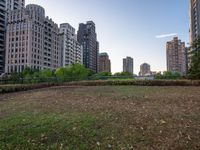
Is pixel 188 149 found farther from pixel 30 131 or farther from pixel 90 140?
pixel 30 131

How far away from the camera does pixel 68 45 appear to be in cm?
12550

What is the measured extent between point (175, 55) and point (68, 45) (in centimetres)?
6978

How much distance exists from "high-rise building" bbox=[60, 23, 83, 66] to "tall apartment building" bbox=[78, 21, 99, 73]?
30.9m

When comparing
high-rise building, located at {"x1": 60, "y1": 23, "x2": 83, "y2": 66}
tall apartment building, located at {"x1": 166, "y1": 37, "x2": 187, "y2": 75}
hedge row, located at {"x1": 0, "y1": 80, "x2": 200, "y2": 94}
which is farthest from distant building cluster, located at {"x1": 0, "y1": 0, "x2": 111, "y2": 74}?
hedge row, located at {"x1": 0, "y1": 80, "x2": 200, "y2": 94}

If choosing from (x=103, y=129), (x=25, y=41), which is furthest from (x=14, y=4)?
(x=103, y=129)

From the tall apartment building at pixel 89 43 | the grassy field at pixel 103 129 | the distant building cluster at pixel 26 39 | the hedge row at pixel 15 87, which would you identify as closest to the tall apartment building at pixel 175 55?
the tall apartment building at pixel 89 43

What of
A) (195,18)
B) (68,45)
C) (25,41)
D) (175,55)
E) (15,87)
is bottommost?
(15,87)

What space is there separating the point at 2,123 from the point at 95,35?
7122 inches

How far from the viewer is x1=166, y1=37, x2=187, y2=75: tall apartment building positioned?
136 meters

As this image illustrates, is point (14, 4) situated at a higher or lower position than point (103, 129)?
higher

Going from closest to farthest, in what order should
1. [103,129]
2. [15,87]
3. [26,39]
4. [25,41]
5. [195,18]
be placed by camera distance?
[103,129] < [15,87] < [195,18] < [26,39] < [25,41]

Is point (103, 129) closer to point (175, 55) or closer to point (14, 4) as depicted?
point (14, 4)

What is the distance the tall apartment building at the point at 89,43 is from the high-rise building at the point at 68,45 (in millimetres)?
30898

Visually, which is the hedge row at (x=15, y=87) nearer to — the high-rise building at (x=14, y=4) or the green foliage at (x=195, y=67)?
the green foliage at (x=195, y=67)
